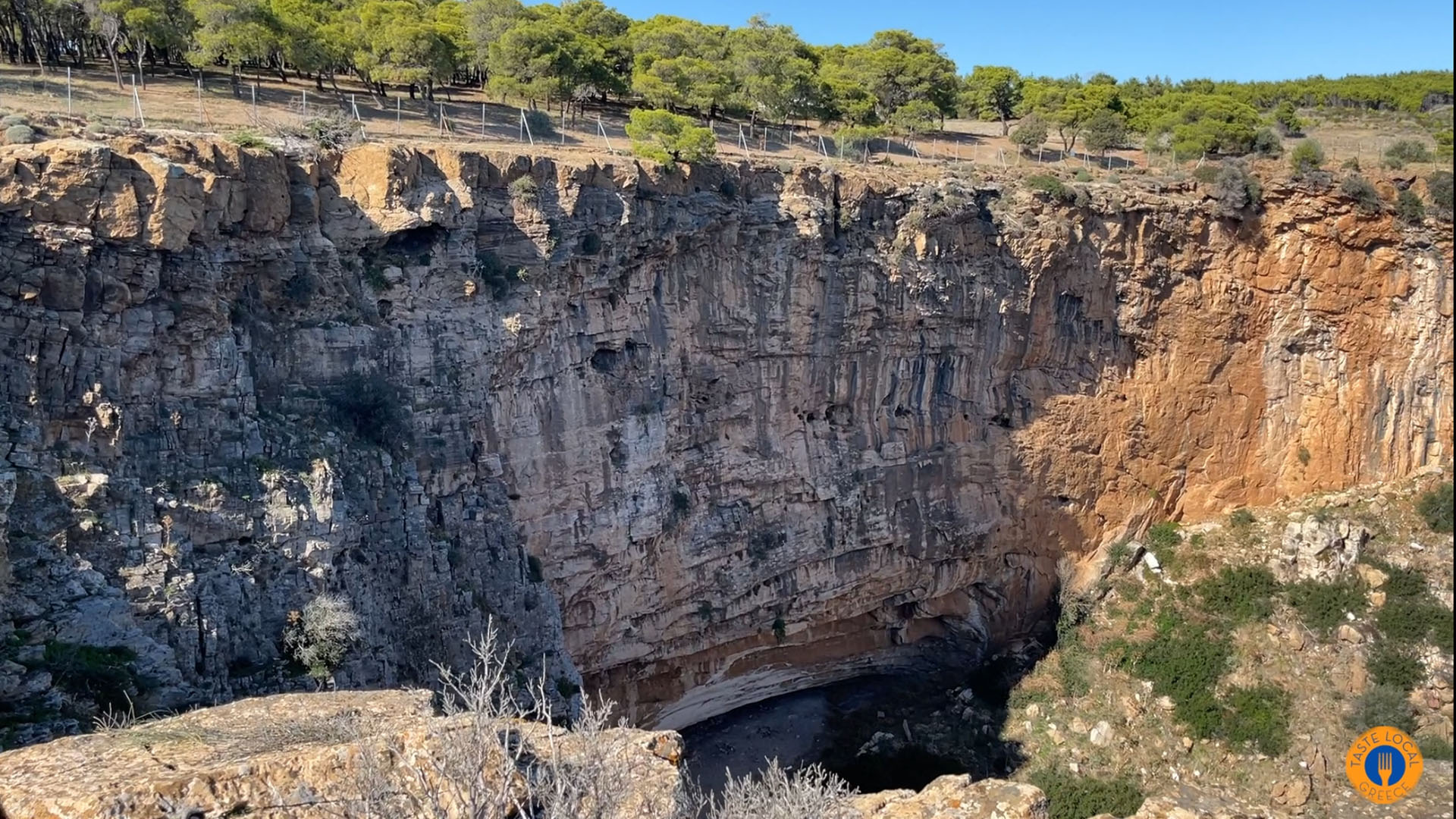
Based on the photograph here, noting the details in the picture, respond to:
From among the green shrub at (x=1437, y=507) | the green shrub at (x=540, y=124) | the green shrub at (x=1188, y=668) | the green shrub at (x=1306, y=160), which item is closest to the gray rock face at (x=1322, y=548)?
the green shrub at (x=1437, y=507)

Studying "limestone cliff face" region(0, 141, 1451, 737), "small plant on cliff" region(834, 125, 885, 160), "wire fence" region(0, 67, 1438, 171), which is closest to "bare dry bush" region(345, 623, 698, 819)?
"limestone cliff face" region(0, 141, 1451, 737)

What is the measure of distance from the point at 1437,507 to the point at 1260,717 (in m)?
7.61

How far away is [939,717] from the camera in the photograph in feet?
84.7

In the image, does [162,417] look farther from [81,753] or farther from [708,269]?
[708,269]

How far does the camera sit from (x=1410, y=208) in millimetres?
25219

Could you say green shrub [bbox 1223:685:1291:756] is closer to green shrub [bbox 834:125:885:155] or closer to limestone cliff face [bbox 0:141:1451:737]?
limestone cliff face [bbox 0:141:1451:737]

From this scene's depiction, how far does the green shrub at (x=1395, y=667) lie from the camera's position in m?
22.8

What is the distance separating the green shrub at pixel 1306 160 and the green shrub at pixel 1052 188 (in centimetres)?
631

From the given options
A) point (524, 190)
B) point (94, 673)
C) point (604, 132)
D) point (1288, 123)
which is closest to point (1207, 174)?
point (1288, 123)

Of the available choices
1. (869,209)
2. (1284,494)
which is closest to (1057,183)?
(869,209)

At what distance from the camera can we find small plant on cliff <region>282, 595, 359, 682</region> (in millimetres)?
13875

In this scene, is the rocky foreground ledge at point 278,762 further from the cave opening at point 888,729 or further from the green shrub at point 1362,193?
the green shrub at point 1362,193

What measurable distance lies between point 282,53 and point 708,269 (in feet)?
41.3

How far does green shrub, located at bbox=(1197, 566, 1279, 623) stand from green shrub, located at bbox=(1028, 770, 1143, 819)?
5.59 metres
